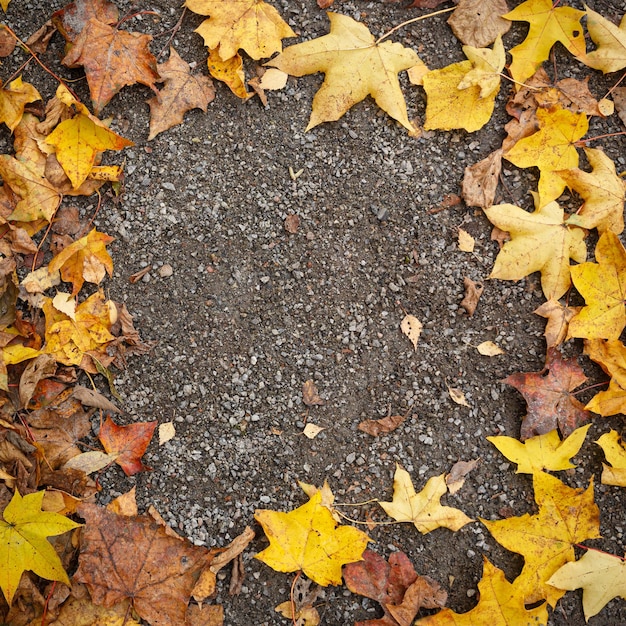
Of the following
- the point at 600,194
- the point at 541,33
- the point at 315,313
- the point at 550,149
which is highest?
the point at 541,33

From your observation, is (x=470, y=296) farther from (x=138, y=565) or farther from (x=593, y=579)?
(x=138, y=565)

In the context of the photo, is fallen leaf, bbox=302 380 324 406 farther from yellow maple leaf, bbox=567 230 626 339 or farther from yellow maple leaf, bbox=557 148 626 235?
yellow maple leaf, bbox=557 148 626 235

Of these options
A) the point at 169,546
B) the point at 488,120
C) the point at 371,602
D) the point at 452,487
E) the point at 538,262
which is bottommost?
the point at 371,602

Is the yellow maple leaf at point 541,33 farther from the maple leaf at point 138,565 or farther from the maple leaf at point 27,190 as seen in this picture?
the maple leaf at point 138,565

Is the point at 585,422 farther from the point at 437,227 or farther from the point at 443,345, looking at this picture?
the point at 437,227

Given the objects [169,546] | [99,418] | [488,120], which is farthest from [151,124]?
[169,546]

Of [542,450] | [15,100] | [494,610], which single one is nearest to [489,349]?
[542,450]
